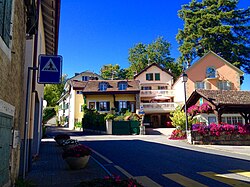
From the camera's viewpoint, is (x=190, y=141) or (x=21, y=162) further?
(x=190, y=141)

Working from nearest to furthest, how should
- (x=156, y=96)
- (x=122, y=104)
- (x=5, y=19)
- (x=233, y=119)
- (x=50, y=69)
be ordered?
(x=5, y=19), (x=50, y=69), (x=233, y=119), (x=122, y=104), (x=156, y=96)

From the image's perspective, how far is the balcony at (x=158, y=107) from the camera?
120 ft

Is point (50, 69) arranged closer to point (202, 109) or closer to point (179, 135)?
point (202, 109)

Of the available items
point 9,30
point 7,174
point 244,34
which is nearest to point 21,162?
point 7,174

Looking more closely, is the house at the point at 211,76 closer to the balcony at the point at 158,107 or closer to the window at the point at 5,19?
the balcony at the point at 158,107

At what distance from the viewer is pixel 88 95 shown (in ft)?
120

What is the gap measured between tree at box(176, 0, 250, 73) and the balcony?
13.2 meters

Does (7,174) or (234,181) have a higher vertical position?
(7,174)

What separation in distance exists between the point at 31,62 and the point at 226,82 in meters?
36.7

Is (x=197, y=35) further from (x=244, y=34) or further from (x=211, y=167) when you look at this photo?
(x=211, y=167)

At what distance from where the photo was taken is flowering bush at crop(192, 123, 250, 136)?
711 inches

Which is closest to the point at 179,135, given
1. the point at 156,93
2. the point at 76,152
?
the point at 76,152

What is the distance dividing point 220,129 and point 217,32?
31.0 m

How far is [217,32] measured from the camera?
4394cm
